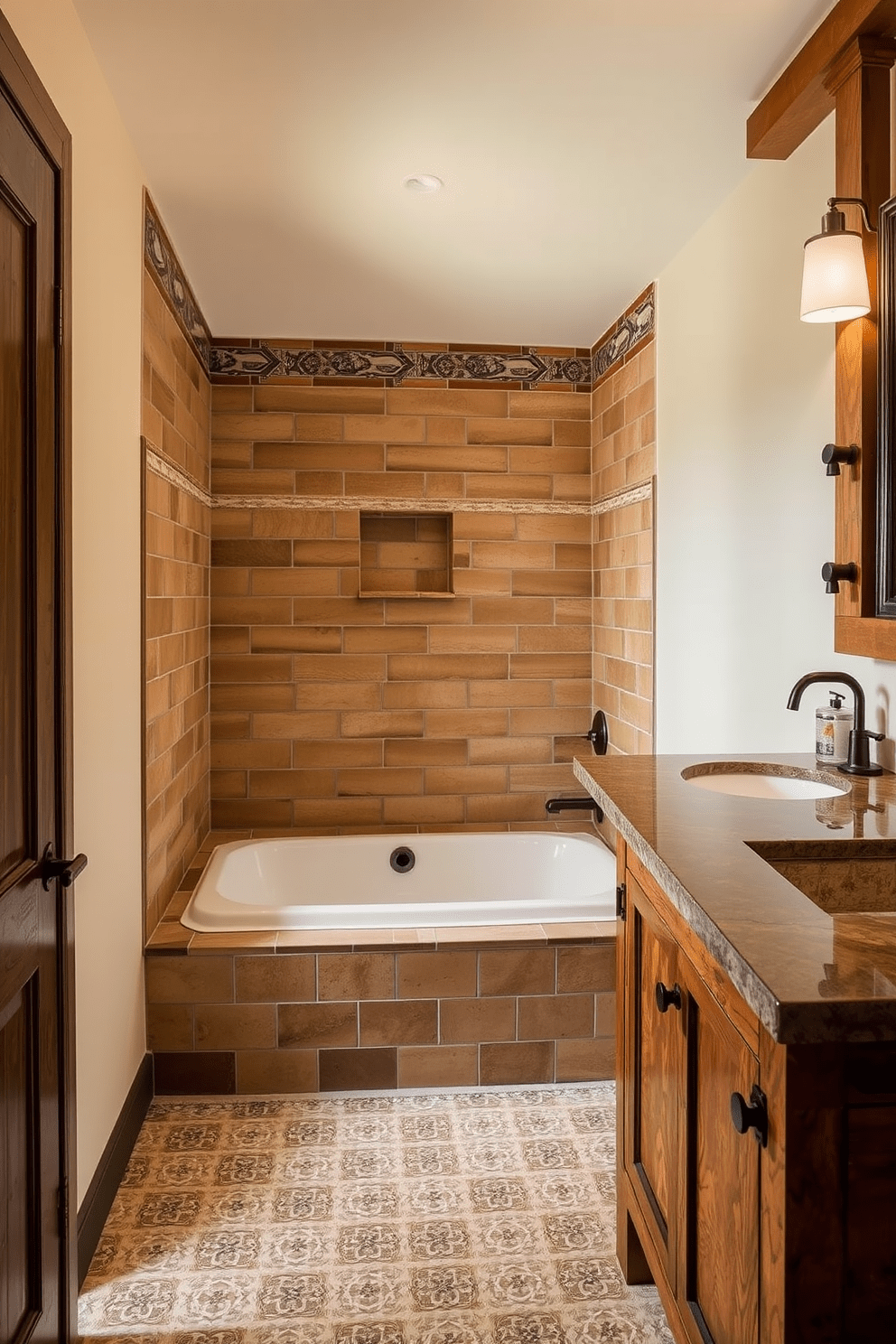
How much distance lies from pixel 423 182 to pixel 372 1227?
259 centimetres

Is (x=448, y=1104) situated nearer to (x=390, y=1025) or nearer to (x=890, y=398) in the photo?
(x=390, y=1025)

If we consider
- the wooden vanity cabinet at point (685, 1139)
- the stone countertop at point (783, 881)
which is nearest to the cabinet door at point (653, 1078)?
the wooden vanity cabinet at point (685, 1139)

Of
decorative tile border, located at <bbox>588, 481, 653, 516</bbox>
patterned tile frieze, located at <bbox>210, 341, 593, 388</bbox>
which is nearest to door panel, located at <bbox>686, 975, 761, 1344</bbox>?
decorative tile border, located at <bbox>588, 481, 653, 516</bbox>

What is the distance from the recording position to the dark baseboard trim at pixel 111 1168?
1.97 metres

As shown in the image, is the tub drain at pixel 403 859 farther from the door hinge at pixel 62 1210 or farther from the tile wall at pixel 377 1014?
the door hinge at pixel 62 1210

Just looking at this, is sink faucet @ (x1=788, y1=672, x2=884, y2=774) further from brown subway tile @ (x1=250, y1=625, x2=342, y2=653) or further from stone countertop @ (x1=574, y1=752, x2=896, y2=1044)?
brown subway tile @ (x1=250, y1=625, x2=342, y2=653)

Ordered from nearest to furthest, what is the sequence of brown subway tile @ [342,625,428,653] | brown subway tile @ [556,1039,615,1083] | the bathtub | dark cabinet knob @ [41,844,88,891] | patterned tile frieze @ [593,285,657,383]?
dark cabinet knob @ [41,844,88,891] → brown subway tile @ [556,1039,615,1083] → patterned tile frieze @ [593,285,657,383] → the bathtub → brown subway tile @ [342,625,428,653]

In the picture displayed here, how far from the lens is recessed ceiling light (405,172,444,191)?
2512 mm

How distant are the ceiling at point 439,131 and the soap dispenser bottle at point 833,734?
4.44ft

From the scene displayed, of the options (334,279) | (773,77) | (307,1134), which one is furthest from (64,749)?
(334,279)

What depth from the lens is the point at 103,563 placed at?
218cm

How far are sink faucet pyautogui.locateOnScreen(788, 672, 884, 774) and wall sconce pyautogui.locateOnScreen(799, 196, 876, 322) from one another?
0.68m

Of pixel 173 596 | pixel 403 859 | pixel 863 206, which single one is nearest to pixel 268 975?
pixel 403 859

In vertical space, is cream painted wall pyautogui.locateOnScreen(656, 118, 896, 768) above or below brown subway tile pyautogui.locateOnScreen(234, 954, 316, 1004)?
above
